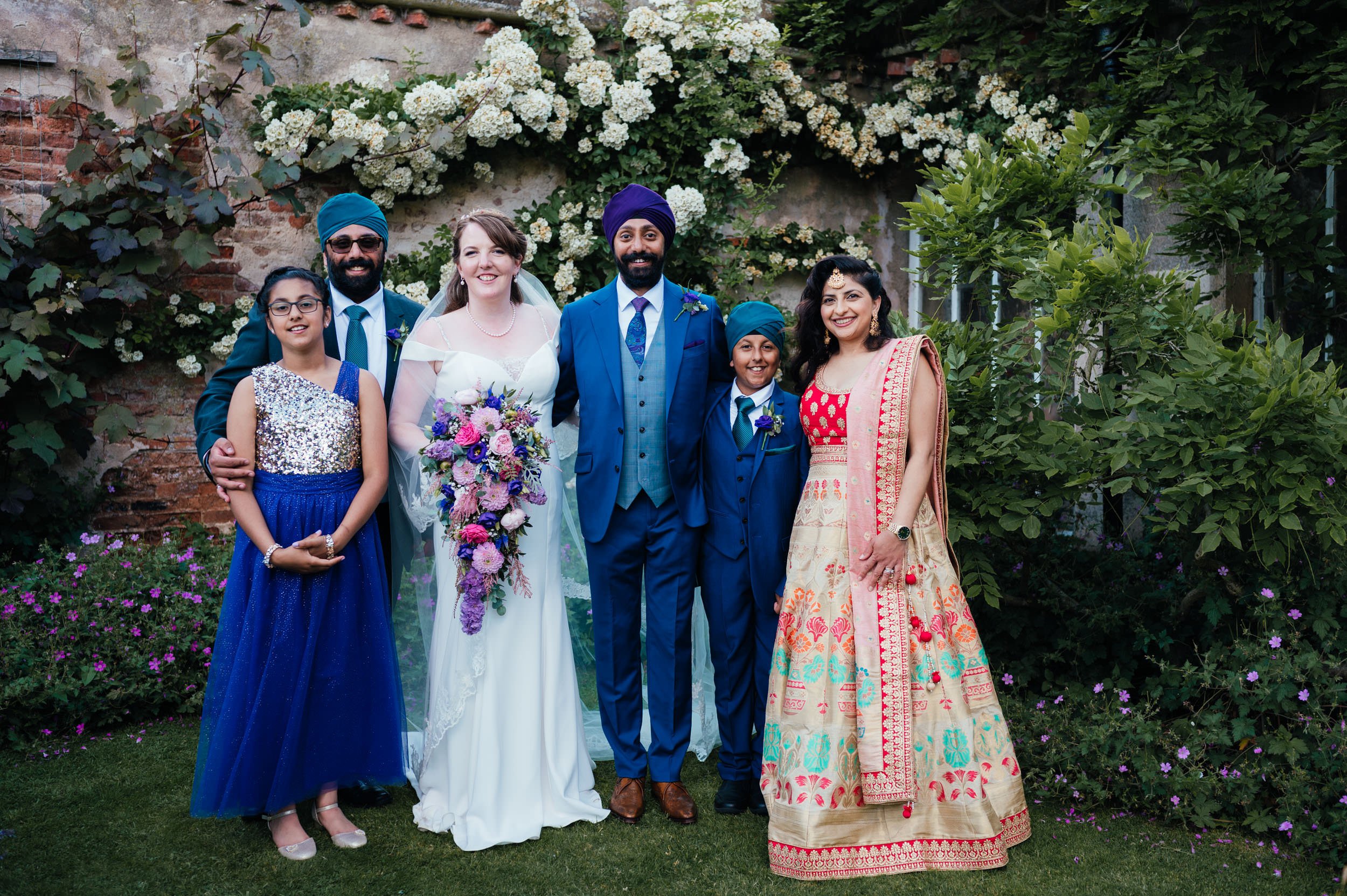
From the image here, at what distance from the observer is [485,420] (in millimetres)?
3482

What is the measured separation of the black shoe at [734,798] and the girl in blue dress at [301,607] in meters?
1.22

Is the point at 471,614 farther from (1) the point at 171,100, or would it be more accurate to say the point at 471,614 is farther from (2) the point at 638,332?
(1) the point at 171,100

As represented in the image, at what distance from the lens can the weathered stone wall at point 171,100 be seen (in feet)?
17.9

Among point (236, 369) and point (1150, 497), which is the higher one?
point (236, 369)


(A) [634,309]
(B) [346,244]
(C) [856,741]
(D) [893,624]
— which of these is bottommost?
(C) [856,741]

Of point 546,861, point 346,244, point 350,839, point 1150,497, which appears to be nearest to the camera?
point 546,861

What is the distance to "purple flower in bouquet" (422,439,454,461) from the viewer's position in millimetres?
3473

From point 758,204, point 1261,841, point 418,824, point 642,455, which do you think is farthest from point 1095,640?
point 758,204

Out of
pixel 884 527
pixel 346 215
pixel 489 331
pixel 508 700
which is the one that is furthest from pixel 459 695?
pixel 346 215

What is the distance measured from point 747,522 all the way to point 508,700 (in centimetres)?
110

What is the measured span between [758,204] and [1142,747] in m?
4.26

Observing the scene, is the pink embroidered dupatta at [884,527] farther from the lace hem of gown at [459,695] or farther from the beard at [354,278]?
the beard at [354,278]

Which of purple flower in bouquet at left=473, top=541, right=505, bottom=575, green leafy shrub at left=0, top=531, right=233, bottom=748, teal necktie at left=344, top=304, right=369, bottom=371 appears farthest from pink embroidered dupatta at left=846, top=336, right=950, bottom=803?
green leafy shrub at left=0, top=531, right=233, bottom=748

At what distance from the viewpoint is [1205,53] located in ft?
17.6
